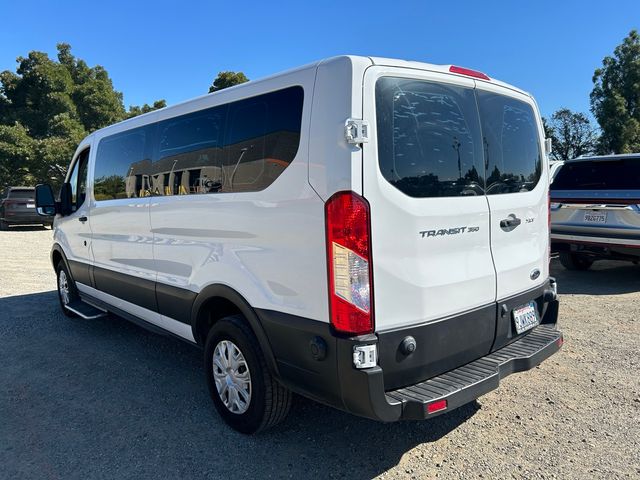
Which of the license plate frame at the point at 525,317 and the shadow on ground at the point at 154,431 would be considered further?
the license plate frame at the point at 525,317

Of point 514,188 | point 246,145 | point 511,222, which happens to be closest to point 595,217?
point 514,188

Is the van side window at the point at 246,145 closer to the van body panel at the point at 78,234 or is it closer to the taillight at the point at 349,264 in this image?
the taillight at the point at 349,264

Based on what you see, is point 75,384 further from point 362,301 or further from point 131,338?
point 362,301

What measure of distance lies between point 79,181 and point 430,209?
14.8 ft

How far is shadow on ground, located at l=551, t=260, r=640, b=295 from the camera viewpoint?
→ 686cm

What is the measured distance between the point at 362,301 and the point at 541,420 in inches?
72.2

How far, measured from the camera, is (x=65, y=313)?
20.4 ft

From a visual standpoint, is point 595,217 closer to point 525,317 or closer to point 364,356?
point 525,317

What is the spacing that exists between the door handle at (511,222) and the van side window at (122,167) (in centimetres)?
281

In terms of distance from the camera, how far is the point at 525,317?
3.25 meters

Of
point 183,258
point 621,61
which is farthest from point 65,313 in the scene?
point 621,61

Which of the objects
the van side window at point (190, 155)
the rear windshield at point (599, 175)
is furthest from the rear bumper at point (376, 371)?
the rear windshield at point (599, 175)

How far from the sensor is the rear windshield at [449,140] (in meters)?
2.49

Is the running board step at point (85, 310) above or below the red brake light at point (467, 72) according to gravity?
below
